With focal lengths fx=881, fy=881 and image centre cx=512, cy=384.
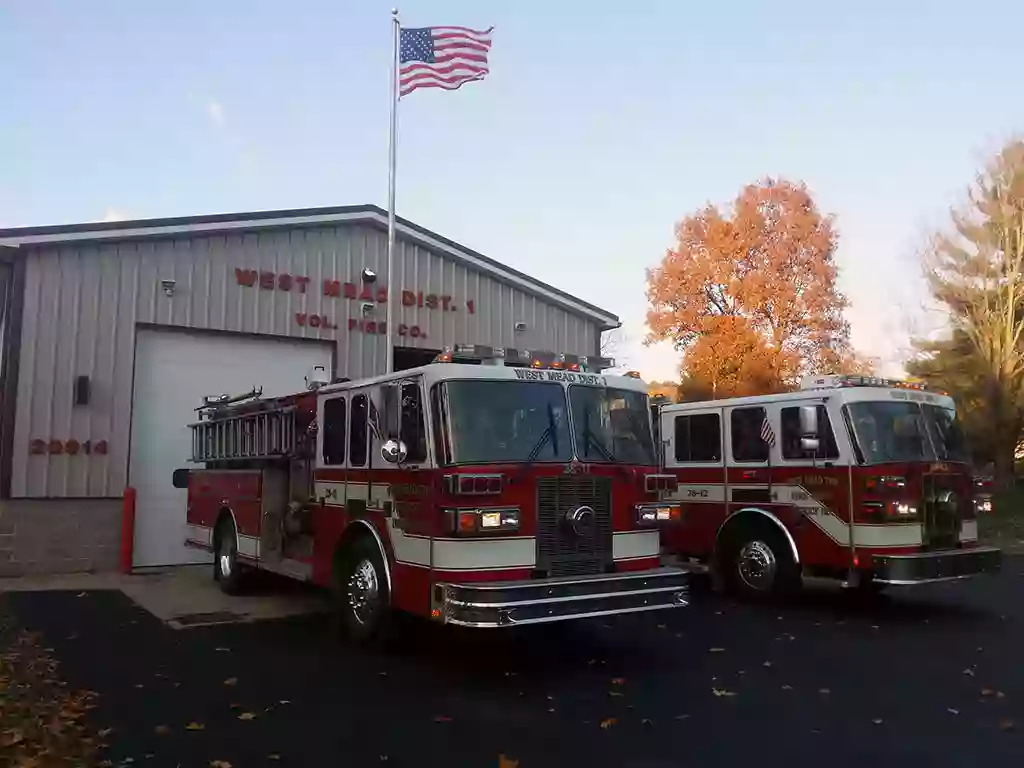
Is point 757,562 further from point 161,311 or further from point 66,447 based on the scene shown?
point 66,447

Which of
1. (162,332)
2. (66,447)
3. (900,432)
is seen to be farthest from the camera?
(162,332)

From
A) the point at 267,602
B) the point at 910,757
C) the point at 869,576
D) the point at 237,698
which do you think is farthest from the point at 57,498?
the point at 910,757

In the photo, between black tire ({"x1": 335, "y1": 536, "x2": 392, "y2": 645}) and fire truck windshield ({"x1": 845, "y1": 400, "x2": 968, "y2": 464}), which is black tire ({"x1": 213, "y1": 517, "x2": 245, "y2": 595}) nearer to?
black tire ({"x1": 335, "y1": 536, "x2": 392, "y2": 645})

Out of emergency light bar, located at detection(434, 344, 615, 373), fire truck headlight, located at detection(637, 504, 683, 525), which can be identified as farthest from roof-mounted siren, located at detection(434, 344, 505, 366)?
fire truck headlight, located at detection(637, 504, 683, 525)

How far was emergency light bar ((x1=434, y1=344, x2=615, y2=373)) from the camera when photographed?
7629mm

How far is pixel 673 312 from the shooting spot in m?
28.5

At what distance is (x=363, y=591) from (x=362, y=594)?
0.12 ft

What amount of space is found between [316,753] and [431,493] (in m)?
2.27

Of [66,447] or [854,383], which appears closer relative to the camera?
[854,383]

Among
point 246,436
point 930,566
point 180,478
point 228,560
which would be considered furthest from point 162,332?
point 930,566

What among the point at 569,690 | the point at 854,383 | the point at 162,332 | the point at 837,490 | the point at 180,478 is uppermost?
the point at 162,332

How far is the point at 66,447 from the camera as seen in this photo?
13289 millimetres

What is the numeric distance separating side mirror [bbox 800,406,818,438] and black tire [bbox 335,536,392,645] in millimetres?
4890

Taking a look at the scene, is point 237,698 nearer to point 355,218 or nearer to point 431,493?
point 431,493
